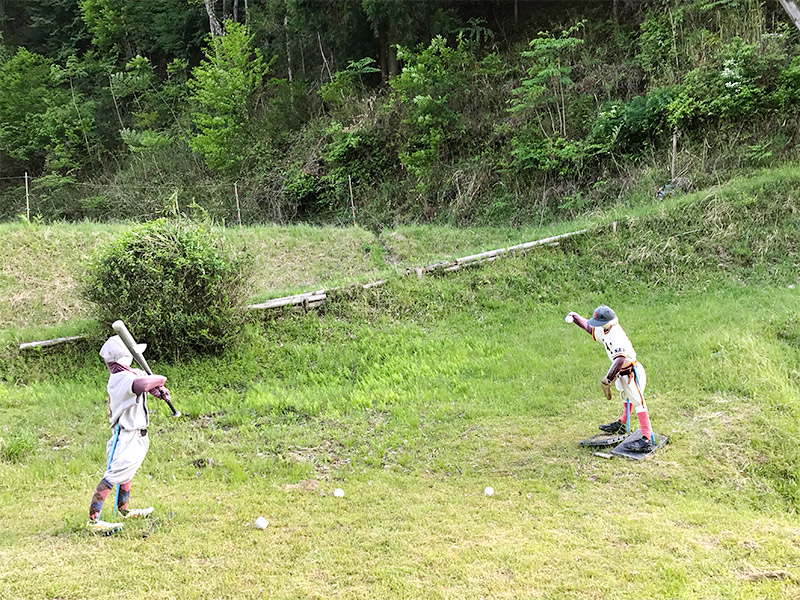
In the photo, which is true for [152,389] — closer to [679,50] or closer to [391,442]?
[391,442]

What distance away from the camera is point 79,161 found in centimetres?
2402

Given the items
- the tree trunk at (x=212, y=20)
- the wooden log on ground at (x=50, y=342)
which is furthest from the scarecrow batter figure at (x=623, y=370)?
the tree trunk at (x=212, y=20)

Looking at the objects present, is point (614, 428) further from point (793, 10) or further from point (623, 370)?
point (793, 10)

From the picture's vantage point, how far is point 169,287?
8.20 metres

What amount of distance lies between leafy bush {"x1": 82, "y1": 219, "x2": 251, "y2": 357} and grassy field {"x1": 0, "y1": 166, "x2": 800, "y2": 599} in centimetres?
48

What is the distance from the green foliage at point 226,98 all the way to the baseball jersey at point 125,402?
17.0m

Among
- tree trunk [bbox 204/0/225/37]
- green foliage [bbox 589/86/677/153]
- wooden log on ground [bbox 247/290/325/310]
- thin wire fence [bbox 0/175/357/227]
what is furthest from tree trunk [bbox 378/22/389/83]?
wooden log on ground [bbox 247/290/325/310]

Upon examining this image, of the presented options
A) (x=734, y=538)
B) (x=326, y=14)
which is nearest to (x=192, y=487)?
(x=734, y=538)

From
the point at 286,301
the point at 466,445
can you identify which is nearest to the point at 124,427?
the point at 466,445

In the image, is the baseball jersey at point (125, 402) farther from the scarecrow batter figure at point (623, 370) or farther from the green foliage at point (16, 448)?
Answer: the scarecrow batter figure at point (623, 370)

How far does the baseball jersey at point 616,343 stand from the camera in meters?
5.52

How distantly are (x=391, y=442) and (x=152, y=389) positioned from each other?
9.42 feet

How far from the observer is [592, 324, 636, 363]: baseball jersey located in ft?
18.1

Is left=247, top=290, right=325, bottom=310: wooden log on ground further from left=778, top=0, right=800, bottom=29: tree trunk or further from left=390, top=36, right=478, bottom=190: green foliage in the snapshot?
left=778, top=0, right=800, bottom=29: tree trunk
